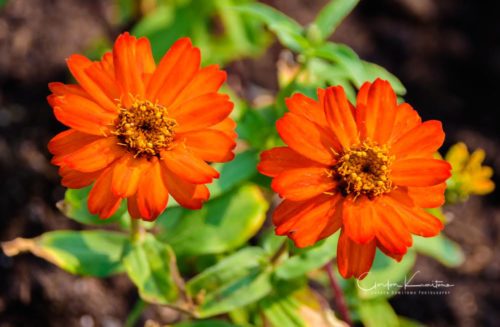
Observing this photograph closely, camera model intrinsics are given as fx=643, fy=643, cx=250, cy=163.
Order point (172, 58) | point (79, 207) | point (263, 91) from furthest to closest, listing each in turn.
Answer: point (263, 91)
point (79, 207)
point (172, 58)

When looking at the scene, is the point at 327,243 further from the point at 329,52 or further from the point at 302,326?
the point at 329,52

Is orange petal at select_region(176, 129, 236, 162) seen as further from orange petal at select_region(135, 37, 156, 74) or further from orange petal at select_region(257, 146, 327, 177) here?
orange petal at select_region(135, 37, 156, 74)

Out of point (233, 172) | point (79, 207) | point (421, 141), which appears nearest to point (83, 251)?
point (79, 207)

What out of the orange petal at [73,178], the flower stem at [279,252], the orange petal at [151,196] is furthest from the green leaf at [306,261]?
the orange petal at [73,178]

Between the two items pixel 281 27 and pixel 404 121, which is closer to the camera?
pixel 404 121

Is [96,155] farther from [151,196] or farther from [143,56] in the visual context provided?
[143,56]

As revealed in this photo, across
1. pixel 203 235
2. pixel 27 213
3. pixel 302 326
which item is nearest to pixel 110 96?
pixel 203 235
